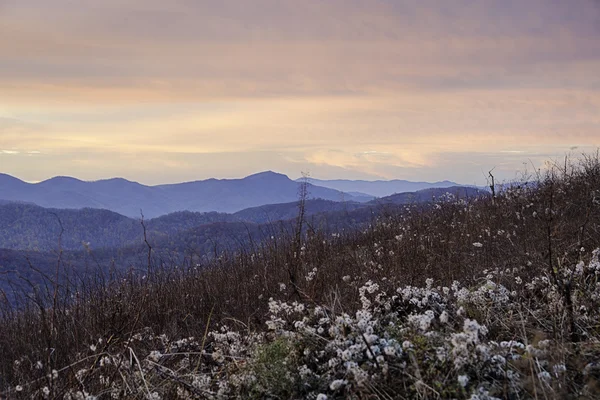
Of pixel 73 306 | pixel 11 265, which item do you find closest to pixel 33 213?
pixel 11 265

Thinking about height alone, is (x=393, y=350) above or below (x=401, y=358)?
above

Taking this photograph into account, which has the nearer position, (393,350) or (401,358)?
(393,350)

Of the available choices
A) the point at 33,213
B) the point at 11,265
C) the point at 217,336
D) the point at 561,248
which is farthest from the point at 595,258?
the point at 33,213

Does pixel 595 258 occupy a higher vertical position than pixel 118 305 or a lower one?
higher

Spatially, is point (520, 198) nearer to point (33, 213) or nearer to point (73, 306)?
point (73, 306)

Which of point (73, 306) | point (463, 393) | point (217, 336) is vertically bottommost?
point (73, 306)

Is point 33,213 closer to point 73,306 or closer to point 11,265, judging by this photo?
point 11,265

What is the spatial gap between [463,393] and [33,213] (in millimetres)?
211230

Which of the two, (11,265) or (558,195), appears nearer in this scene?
(558,195)

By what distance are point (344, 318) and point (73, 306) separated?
A: 7619 mm

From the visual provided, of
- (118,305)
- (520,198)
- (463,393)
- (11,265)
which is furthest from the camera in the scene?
(11,265)

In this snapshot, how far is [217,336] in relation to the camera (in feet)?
14.7

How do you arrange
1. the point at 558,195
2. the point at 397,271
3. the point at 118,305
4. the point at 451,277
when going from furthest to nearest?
the point at 558,195 < the point at 397,271 < the point at 451,277 < the point at 118,305

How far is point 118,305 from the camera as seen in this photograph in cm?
494
